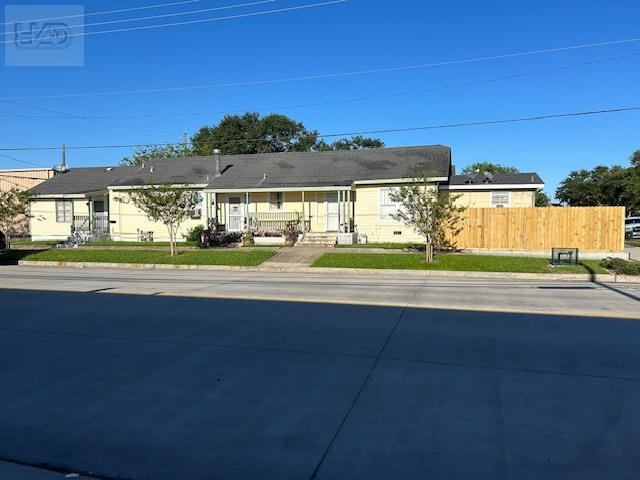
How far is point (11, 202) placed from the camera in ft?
92.7

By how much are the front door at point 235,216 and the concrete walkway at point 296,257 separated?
6.25 m

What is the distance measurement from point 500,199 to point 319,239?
1017cm

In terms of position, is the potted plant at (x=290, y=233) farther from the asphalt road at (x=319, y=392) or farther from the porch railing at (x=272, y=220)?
the asphalt road at (x=319, y=392)

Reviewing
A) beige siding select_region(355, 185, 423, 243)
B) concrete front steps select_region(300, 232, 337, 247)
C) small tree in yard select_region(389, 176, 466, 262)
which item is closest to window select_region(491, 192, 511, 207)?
beige siding select_region(355, 185, 423, 243)

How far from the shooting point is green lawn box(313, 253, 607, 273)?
19.0 m

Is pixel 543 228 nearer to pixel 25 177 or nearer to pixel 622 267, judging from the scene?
pixel 622 267

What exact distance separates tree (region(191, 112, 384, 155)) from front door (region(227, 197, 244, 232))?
A: 100 feet

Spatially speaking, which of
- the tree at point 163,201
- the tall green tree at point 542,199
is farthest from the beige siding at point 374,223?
the tall green tree at point 542,199

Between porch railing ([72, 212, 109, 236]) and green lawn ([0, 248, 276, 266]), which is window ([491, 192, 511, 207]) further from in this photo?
porch railing ([72, 212, 109, 236])

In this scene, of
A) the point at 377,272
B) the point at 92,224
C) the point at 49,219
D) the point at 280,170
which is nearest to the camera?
the point at 377,272

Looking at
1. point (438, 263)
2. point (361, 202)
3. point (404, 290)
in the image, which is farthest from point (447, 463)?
point (361, 202)

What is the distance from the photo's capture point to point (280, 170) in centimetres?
3139

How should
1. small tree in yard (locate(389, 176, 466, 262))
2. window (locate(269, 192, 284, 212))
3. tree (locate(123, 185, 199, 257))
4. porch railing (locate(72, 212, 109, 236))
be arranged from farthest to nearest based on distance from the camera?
porch railing (locate(72, 212, 109, 236))
window (locate(269, 192, 284, 212))
tree (locate(123, 185, 199, 257))
small tree in yard (locate(389, 176, 466, 262))

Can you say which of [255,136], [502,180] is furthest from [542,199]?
[502,180]
